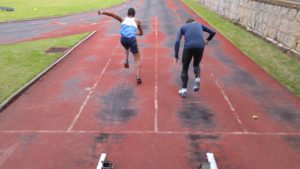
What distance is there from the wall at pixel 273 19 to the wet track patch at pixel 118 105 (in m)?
7.31

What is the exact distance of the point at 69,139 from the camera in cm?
625

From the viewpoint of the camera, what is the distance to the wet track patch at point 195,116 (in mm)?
6802

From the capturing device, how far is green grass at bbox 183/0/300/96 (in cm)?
982

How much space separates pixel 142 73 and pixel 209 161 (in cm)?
531

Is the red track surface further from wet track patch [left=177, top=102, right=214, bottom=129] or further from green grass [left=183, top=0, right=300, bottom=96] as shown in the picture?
green grass [left=183, top=0, right=300, bottom=96]

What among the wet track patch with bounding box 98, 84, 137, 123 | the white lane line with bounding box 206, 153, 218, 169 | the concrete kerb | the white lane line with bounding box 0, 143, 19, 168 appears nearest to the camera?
the white lane line with bounding box 206, 153, 218, 169

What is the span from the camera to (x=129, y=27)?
8.92m

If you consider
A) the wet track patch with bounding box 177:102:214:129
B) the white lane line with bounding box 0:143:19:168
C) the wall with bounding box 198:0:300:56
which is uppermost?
the wall with bounding box 198:0:300:56

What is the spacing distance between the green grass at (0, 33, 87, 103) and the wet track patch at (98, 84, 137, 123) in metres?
2.85

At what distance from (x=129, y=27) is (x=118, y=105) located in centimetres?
251

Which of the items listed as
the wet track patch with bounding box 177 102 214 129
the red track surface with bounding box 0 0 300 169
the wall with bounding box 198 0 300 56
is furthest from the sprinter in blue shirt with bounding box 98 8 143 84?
the wall with bounding box 198 0 300 56

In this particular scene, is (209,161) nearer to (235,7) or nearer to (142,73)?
(142,73)

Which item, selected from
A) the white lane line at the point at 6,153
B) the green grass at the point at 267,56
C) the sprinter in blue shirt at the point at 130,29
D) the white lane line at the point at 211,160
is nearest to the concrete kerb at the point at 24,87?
the white lane line at the point at 6,153

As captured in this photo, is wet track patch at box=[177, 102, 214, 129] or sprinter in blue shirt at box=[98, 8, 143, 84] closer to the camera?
wet track patch at box=[177, 102, 214, 129]
